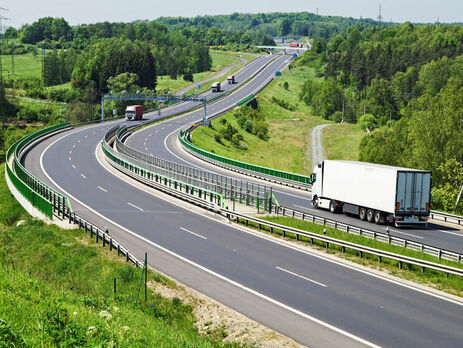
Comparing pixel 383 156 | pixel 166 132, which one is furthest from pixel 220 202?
pixel 166 132

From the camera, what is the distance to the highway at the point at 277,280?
66.6 ft

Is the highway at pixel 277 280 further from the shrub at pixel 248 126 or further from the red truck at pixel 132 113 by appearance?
the shrub at pixel 248 126

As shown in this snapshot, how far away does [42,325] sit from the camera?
15180 millimetres

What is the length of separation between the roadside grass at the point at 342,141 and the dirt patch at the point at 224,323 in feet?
296

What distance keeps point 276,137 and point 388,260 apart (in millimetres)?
101462

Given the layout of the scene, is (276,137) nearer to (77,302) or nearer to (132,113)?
(132,113)

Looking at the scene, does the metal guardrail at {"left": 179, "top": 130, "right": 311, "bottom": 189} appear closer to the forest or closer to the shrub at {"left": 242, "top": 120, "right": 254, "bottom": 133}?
the forest

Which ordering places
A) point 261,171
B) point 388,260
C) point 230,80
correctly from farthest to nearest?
point 230,80 → point 261,171 → point 388,260

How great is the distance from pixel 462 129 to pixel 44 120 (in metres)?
112

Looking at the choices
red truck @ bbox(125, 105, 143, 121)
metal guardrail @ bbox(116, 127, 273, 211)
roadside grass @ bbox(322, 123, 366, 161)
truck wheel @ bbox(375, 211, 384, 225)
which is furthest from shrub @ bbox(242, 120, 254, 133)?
truck wheel @ bbox(375, 211, 384, 225)

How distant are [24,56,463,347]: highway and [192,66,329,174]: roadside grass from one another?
49.5 m

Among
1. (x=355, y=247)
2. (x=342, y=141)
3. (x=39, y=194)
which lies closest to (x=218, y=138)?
(x=342, y=141)

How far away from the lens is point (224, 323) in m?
21.2

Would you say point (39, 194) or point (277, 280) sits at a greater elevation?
point (277, 280)
